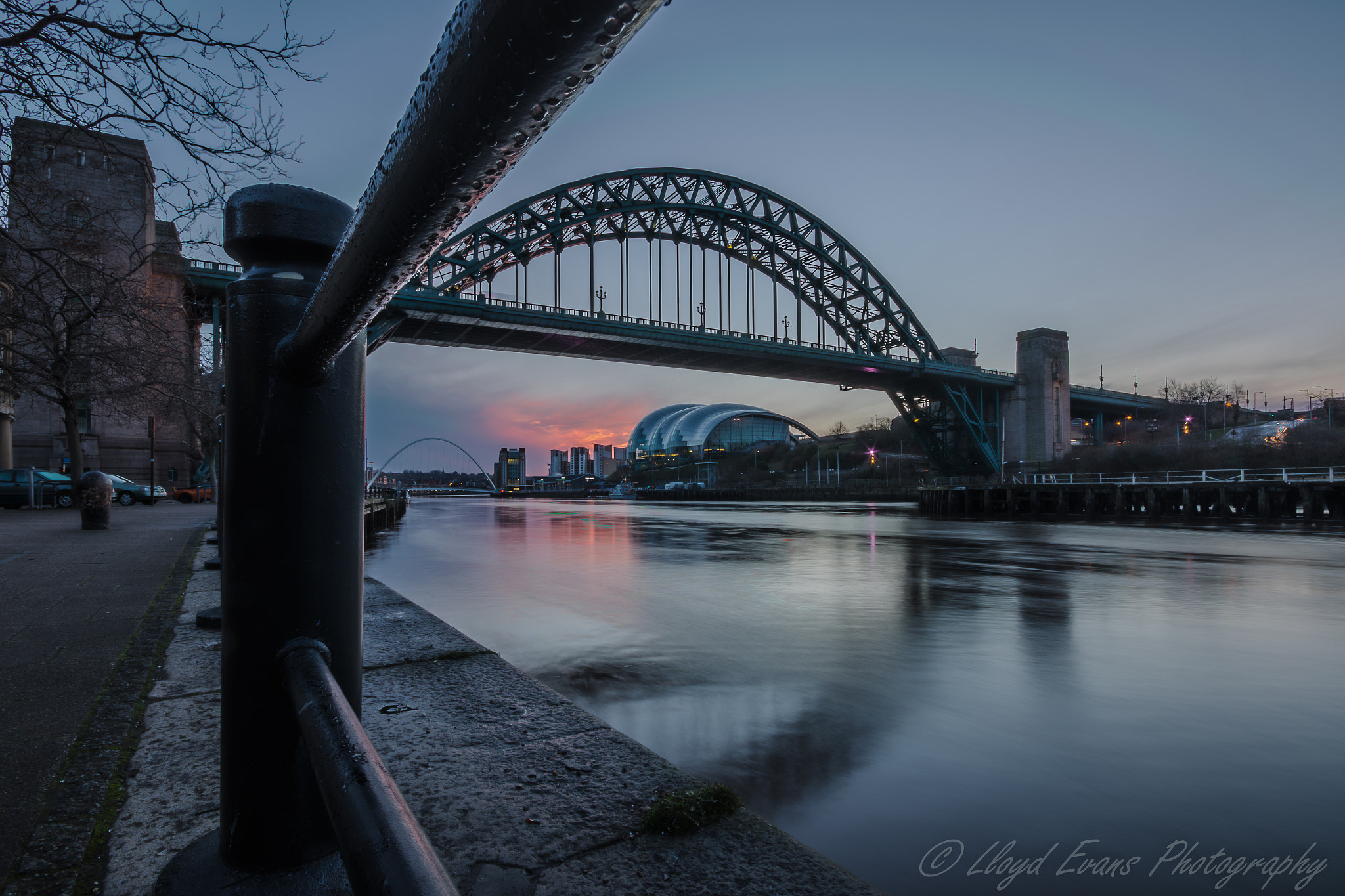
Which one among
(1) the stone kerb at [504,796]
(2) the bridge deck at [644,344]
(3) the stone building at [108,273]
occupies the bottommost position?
(1) the stone kerb at [504,796]

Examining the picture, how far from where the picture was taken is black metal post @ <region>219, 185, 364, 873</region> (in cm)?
95

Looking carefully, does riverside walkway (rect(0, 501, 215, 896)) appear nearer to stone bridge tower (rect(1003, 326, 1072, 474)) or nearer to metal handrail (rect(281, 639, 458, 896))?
metal handrail (rect(281, 639, 458, 896))

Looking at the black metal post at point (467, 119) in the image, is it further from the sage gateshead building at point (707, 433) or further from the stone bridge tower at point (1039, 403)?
the sage gateshead building at point (707, 433)

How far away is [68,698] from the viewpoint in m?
2.32

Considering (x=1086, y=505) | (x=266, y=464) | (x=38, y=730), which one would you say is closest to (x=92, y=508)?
(x=38, y=730)

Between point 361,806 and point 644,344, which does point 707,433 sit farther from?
point 361,806

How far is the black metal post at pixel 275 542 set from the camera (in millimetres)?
953

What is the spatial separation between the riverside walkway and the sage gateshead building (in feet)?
336

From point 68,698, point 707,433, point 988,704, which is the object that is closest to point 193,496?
point 68,698

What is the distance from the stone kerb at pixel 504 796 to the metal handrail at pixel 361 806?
65 cm

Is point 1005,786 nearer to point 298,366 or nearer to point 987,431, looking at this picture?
point 298,366

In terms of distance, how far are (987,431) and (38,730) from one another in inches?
2149

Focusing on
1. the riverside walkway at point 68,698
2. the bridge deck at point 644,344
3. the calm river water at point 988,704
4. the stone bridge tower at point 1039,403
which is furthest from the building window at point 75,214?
the stone bridge tower at point 1039,403

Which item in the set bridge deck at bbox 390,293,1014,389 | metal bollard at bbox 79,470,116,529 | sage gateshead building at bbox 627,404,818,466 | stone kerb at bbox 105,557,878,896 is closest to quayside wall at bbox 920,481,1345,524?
bridge deck at bbox 390,293,1014,389
